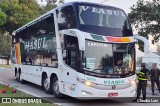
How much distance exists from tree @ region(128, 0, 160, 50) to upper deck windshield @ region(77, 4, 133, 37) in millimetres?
10439

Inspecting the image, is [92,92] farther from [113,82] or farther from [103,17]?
[103,17]

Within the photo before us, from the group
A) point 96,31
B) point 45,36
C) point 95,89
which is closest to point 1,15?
point 45,36

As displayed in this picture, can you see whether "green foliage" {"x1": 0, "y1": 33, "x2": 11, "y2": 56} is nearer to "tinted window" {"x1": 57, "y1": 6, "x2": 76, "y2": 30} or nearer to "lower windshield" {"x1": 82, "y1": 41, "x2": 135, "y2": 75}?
"tinted window" {"x1": 57, "y1": 6, "x2": 76, "y2": 30}

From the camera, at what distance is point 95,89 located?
10828 millimetres

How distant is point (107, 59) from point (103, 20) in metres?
1.69

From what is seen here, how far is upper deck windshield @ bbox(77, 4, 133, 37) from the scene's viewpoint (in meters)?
11.5

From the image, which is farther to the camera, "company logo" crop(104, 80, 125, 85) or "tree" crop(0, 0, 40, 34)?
"tree" crop(0, 0, 40, 34)

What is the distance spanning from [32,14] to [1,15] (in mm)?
12032

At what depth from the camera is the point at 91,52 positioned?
1101cm

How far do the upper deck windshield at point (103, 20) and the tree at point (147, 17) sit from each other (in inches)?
411

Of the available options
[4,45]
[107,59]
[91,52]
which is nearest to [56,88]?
[91,52]

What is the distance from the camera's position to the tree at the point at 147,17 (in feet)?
73.4

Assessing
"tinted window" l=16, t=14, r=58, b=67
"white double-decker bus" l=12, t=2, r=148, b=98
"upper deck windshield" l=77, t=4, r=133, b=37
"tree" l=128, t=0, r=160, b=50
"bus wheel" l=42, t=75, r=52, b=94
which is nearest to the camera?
"white double-decker bus" l=12, t=2, r=148, b=98

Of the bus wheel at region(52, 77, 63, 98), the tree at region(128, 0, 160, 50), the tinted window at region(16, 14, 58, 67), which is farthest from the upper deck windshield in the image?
the tree at region(128, 0, 160, 50)
